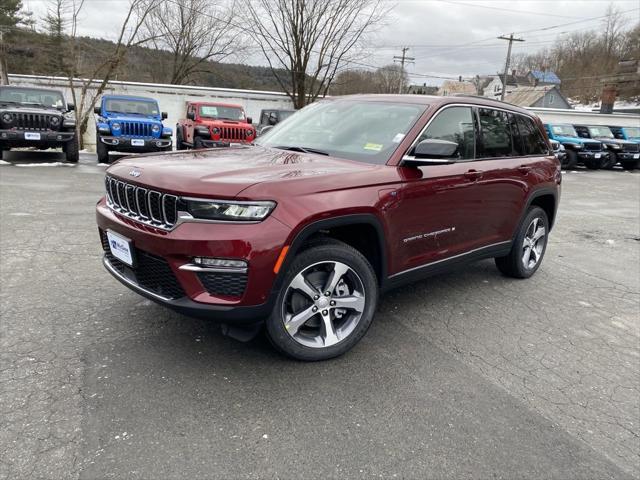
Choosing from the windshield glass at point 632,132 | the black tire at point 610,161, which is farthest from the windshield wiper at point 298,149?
the windshield glass at point 632,132

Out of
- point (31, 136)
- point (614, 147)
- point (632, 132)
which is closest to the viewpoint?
point (31, 136)

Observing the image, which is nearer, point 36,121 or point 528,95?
point 36,121

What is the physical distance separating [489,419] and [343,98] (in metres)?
2.96

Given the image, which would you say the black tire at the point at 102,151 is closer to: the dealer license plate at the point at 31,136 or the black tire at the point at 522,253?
the dealer license plate at the point at 31,136

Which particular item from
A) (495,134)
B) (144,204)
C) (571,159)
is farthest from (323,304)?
(571,159)

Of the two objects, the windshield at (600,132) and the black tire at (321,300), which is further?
the windshield at (600,132)

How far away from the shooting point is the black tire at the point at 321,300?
2877mm

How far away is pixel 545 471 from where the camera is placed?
7.65 feet

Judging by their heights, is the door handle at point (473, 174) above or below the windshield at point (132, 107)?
below

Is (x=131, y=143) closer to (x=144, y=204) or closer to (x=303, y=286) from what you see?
(x=144, y=204)

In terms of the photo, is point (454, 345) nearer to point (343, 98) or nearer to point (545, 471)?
point (545, 471)

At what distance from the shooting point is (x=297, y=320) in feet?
9.80

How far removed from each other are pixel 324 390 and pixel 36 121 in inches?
488

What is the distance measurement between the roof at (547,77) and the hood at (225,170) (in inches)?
2927
